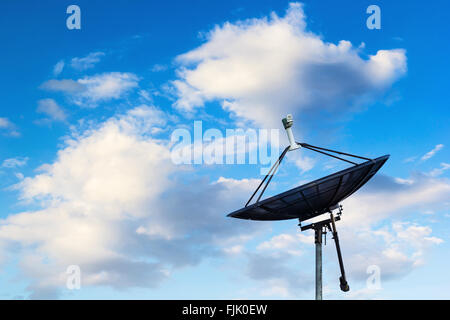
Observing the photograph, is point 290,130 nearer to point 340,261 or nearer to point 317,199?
point 317,199

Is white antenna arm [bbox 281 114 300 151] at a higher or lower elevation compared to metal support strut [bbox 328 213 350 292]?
higher

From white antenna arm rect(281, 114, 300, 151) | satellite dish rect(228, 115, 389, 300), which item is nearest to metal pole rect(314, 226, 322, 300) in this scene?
satellite dish rect(228, 115, 389, 300)

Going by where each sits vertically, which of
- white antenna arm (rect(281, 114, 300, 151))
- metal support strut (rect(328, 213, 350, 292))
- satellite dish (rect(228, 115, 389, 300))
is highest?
white antenna arm (rect(281, 114, 300, 151))

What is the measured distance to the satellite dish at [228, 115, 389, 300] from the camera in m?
28.3

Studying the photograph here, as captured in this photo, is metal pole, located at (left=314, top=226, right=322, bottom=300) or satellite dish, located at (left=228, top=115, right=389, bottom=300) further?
metal pole, located at (left=314, top=226, right=322, bottom=300)

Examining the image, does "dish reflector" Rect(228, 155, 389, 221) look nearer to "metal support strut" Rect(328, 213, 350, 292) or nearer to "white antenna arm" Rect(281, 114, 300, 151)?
"metal support strut" Rect(328, 213, 350, 292)

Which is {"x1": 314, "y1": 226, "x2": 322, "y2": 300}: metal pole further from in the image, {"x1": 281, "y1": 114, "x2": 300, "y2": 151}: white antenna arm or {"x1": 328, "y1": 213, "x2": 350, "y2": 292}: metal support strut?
{"x1": 281, "y1": 114, "x2": 300, "y2": 151}: white antenna arm

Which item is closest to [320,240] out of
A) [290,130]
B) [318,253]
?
[318,253]

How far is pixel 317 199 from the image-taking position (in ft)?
99.8
